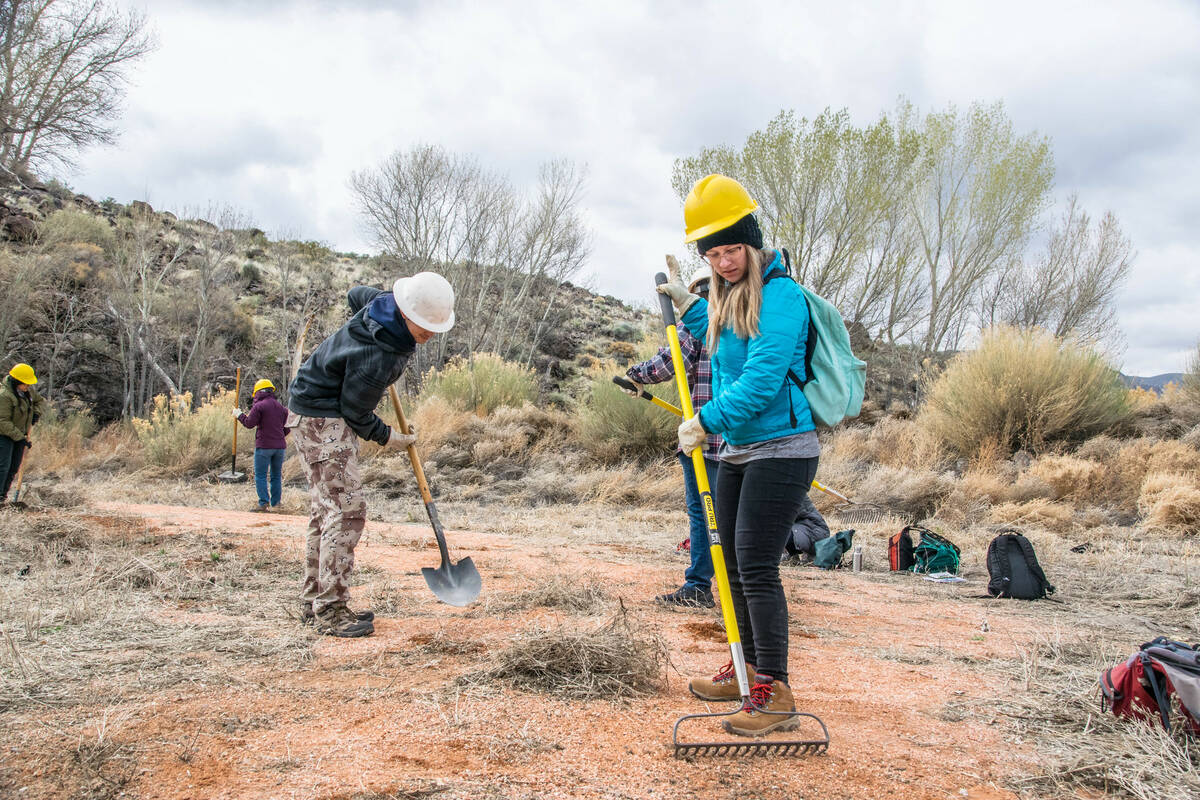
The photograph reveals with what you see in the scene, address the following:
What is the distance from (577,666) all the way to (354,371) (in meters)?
1.85

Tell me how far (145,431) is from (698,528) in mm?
14833

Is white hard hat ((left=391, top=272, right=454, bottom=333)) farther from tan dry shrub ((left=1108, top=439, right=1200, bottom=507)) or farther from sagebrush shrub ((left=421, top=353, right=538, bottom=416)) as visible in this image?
sagebrush shrub ((left=421, top=353, right=538, bottom=416))

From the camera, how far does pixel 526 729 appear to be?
255cm

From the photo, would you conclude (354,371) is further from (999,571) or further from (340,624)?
(999,571)

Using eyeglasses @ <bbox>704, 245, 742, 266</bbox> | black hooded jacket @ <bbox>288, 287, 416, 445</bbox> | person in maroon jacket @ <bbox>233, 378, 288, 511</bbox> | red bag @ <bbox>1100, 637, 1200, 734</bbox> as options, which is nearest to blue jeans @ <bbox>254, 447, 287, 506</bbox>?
person in maroon jacket @ <bbox>233, 378, 288, 511</bbox>

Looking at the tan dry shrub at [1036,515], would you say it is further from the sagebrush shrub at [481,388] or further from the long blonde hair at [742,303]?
the sagebrush shrub at [481,388]

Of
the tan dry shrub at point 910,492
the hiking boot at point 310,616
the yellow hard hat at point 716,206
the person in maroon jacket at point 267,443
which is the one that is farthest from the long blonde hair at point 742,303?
the person in maroon jacket at point 267,443

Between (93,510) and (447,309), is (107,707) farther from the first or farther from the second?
(93,510)

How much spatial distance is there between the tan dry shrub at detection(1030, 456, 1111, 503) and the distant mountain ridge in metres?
4.64

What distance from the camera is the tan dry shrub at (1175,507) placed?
8.67 m

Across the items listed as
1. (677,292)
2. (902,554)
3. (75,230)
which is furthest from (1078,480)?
(75,230)

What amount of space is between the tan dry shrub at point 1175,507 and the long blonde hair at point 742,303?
27.9 feet

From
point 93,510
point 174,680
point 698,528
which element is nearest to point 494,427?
point 93,510

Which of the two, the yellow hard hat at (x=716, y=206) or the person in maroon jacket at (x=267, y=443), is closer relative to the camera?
the yellow hard hat at (x=716, y=206)
